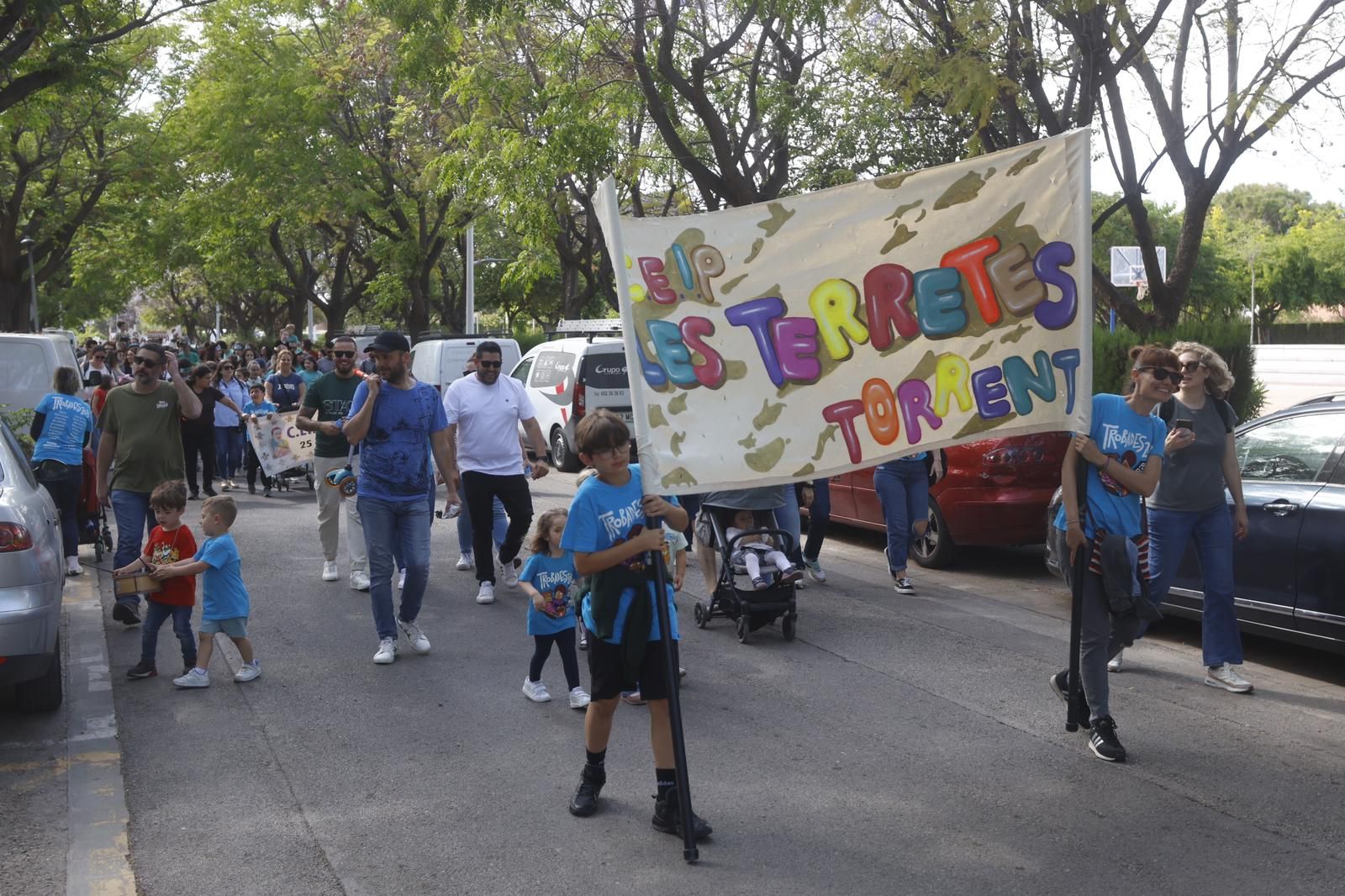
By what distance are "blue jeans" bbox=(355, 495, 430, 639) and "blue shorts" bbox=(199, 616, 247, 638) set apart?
0.72 meters

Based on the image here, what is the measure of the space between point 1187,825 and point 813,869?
151 centimetres

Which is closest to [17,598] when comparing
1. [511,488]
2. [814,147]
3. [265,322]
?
[511,488]

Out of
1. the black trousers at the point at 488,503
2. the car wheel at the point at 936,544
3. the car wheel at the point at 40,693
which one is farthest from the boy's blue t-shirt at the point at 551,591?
the car wheel at the point at 936,544

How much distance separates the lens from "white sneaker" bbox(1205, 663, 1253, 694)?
684cm

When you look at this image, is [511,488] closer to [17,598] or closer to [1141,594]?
[17,598]

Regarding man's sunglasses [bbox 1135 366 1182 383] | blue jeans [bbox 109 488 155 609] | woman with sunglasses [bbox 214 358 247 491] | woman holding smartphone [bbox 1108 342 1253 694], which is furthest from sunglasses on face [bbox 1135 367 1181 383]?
woman with sunglasses [bbox 214 358 247 491]

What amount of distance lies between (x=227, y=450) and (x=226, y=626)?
34.5ft

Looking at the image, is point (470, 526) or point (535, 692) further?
point (470, 526)

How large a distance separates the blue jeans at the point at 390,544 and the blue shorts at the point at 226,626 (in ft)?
2.36

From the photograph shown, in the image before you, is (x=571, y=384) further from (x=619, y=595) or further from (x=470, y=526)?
(x=619, y=595)

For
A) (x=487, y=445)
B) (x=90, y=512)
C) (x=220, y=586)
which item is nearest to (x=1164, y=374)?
(x=487, y=445)

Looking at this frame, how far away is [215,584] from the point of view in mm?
6973

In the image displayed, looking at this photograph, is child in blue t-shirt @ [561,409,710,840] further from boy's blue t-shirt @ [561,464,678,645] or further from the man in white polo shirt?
the man in white polo shirt

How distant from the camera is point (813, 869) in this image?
4.51 m
